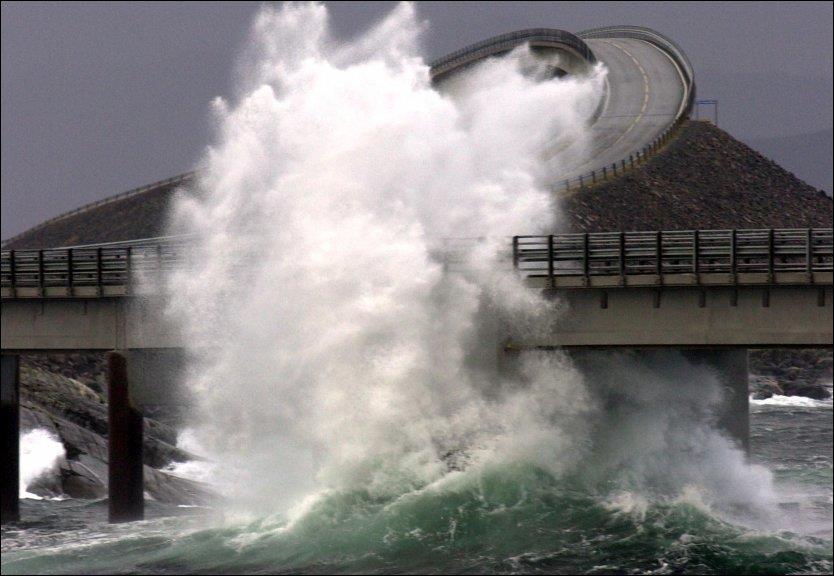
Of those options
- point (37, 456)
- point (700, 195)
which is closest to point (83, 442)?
point (37, 456)

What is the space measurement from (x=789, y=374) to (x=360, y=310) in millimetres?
50514

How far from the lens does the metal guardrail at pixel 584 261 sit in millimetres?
32844

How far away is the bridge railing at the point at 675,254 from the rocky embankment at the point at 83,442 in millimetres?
14309

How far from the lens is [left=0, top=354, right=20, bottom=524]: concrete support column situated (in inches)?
1572

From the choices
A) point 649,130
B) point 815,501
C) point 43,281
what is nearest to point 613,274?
point 815,501

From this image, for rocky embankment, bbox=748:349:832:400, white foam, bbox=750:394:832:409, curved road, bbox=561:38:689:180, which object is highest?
curved road, bbox=561:38:689:180

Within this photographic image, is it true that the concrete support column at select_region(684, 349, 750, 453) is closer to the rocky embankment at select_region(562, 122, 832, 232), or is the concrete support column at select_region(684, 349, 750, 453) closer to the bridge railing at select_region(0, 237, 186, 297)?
the bridge railing at select_region(0, 237, 186, 297)

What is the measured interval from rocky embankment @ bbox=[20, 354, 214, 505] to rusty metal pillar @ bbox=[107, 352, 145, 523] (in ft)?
12.2

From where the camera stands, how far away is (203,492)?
143 feet

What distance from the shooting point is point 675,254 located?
34719mm

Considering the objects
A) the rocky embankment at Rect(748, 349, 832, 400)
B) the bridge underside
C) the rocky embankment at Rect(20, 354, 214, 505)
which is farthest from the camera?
the rocky embankment at Rect(748, 349, 832, 400)

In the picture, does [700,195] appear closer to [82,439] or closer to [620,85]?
[620,85]

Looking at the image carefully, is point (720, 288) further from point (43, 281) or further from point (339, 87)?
point (43, 281)

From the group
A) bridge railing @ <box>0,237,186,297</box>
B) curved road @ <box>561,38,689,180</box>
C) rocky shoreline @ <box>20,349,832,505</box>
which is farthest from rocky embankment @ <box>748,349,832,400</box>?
bridge railing @ <box>0,237,186,297</box>
